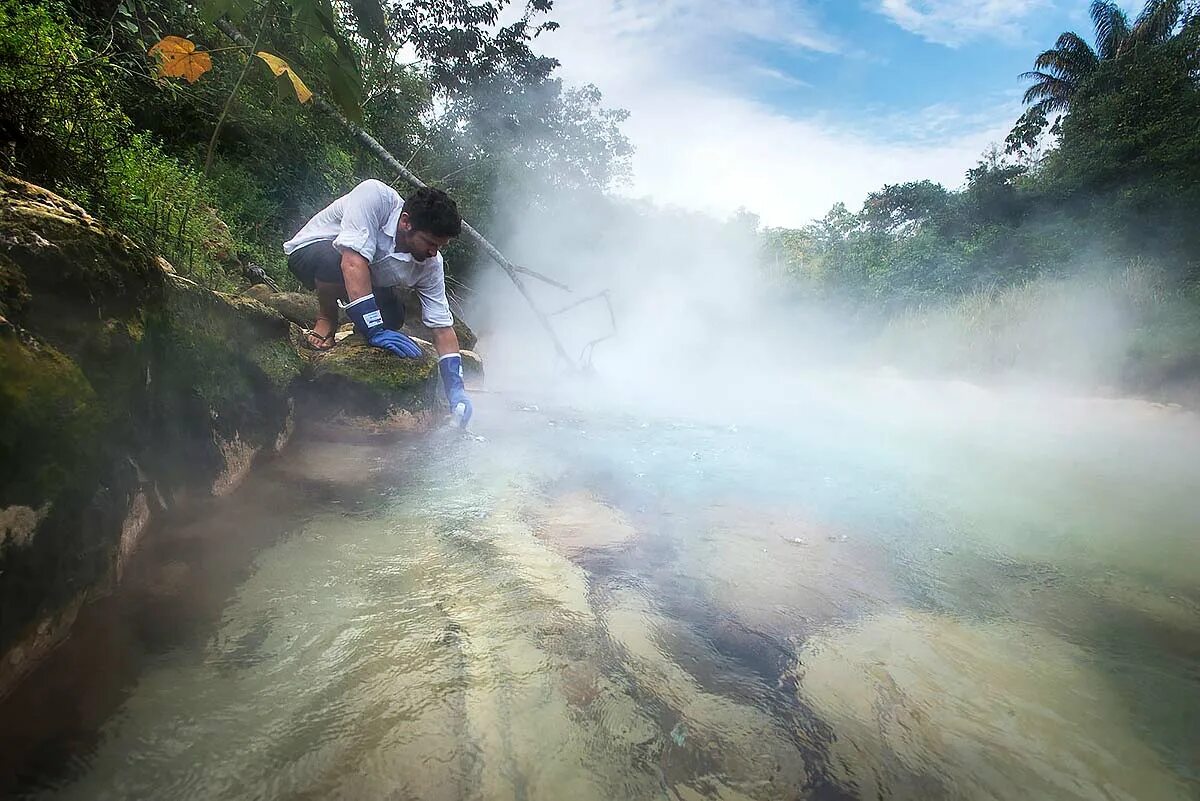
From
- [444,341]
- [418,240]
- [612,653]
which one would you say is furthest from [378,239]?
[612,653]

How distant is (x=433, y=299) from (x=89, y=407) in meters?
2.44

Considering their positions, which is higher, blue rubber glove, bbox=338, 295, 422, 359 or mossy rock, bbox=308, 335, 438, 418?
blue rubber glove, bbox=338, 295, 422, 359

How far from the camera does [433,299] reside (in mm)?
3684

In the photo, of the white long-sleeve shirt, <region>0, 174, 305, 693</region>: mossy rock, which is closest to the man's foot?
the white long-sleeve shirt

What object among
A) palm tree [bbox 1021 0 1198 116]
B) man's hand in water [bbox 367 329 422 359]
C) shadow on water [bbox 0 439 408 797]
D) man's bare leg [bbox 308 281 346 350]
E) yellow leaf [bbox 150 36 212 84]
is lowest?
shadow on water [bbox 0 439 408 797]

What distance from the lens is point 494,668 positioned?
134cm

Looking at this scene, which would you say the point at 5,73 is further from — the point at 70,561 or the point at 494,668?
the point at 494,668

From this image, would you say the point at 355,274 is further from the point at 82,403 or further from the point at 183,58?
the point at 82,403

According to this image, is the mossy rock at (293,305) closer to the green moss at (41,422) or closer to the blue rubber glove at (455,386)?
the blue rubber glove at (455,386)

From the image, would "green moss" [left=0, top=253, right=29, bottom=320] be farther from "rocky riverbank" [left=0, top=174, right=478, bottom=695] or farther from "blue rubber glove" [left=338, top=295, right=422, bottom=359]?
"blue rubber glove" [left=338, top=295, right=422, bottom=359]

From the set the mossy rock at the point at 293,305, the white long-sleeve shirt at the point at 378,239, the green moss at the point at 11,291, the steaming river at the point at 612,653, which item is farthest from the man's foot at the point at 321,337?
the green moss at the point at 11,291

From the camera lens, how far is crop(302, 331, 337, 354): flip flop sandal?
3.54 m

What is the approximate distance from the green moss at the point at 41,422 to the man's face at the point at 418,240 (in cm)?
209

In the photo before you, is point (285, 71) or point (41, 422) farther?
point (285, 71)
